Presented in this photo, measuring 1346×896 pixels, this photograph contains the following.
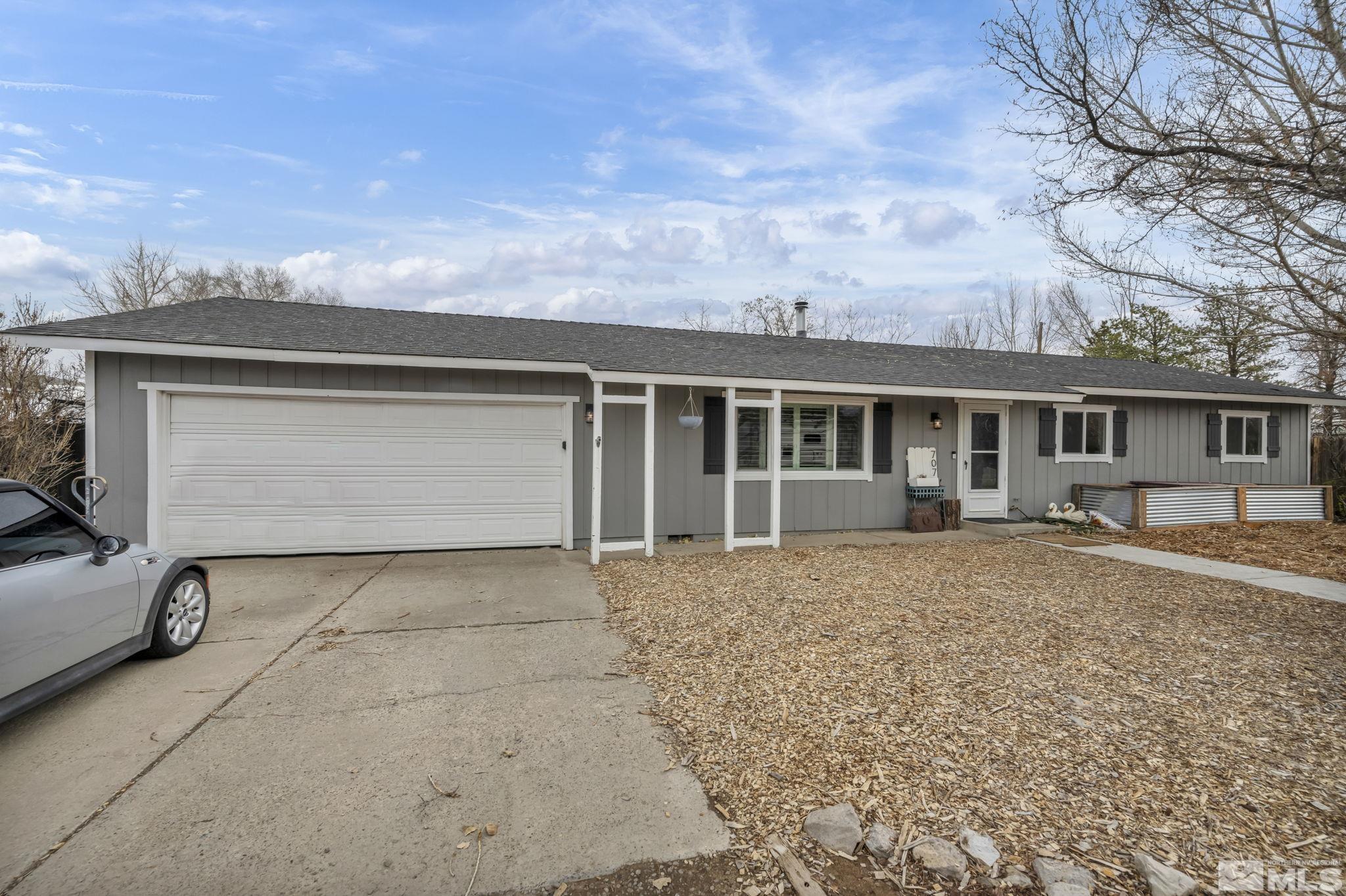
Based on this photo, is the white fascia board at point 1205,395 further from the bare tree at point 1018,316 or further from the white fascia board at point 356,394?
the bare tree at point 1018,316

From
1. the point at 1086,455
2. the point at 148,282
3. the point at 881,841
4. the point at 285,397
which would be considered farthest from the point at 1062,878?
the point at 148,282

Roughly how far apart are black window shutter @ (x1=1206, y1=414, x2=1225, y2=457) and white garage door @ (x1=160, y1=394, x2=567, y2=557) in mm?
11442

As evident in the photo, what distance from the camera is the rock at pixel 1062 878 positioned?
1803 millimetres

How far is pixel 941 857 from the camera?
1.95m

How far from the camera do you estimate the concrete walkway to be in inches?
221

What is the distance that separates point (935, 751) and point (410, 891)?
209 centimetres

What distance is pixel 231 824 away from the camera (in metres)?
2.13

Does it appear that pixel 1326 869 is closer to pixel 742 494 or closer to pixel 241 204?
pixel 742 494

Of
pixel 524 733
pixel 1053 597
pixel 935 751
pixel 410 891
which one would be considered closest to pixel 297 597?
pixel 524 733

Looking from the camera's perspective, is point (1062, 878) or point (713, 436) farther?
point (713, 436)

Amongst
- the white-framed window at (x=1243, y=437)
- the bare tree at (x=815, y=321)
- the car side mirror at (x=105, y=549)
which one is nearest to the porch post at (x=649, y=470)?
the car side mirror at (x=105, y=549)

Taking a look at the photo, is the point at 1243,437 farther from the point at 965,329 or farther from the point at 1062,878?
the point at 965,329

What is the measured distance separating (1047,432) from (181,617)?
11108 millimetres

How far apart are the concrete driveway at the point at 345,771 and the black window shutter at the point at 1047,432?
339 inches
